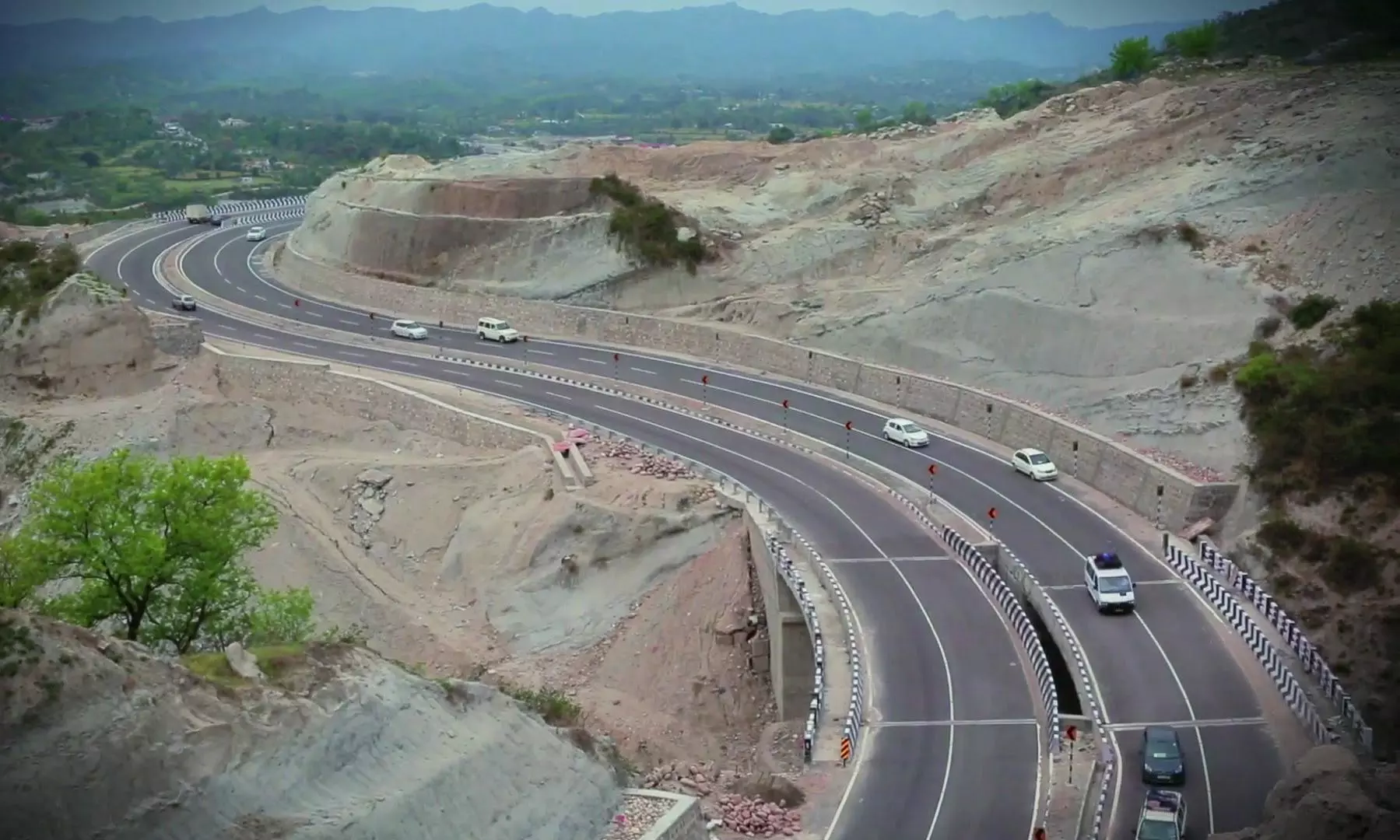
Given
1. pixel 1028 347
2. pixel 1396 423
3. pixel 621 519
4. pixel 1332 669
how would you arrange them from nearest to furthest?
pixel 1332 669 < pixel 1396 423 < pixel 621 519 < pixel 1028 347

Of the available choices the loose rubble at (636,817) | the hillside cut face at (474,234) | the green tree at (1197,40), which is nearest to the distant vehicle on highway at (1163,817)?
the loose rubble at (636,817)

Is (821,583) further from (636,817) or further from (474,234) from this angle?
(474,234)

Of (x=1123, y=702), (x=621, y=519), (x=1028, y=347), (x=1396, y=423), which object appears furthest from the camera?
(x=1028, y=347)

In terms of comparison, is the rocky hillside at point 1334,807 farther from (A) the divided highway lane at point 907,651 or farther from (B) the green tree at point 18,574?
(B) the green tree at point 18,574

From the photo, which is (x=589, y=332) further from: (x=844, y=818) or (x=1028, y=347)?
(x=844, y=818)

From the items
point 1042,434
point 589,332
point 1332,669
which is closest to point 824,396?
point 1042,434
